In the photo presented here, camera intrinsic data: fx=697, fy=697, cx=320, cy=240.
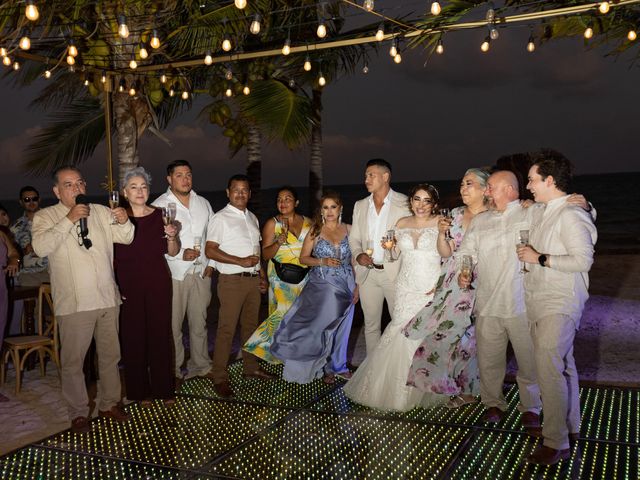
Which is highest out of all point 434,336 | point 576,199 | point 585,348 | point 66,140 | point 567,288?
point 66,140

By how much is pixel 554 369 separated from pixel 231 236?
321cm

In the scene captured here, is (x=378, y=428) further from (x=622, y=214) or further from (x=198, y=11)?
(x=622, y=214)

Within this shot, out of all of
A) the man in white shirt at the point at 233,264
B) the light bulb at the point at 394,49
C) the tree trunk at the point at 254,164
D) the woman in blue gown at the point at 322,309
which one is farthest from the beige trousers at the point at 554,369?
the tree trunk at the point at 254,164

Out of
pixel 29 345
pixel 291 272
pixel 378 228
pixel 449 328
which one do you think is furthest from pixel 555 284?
pixel 29 345

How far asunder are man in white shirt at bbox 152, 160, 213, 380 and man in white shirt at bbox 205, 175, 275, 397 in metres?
0.17

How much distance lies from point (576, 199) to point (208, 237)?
3354 mm

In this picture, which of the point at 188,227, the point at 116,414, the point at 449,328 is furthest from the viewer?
the point at 188,227

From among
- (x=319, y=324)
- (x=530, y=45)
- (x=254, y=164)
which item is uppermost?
(x=530, y=45)

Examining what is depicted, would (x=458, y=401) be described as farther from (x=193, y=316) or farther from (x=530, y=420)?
(x=193, y=316)

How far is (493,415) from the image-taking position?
517 cm

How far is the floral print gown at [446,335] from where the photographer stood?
544 centimetres

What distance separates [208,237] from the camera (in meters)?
6.40

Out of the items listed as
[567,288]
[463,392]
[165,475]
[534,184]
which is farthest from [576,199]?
[165,475]

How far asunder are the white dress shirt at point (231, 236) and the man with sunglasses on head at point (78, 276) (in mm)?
1254
